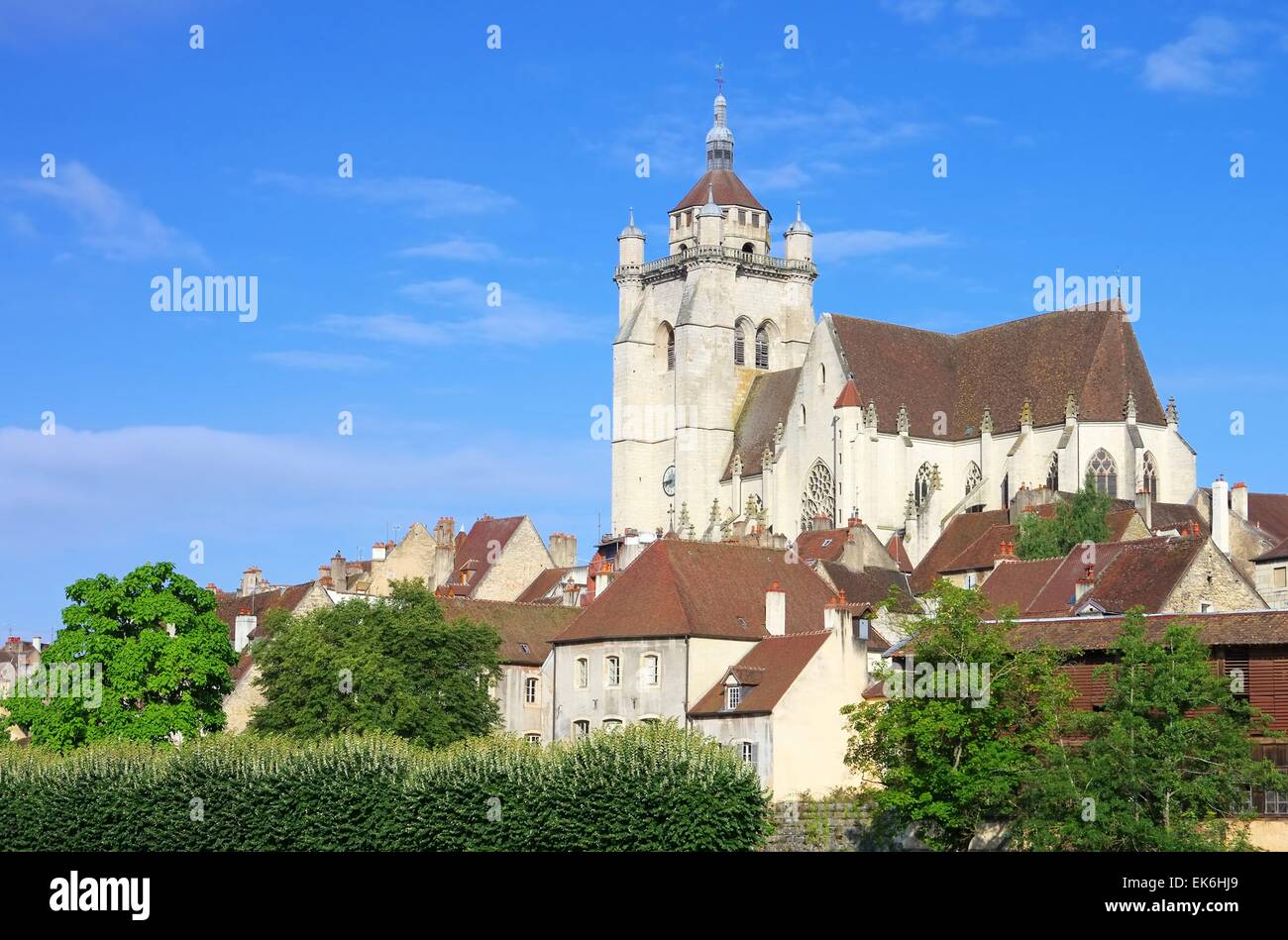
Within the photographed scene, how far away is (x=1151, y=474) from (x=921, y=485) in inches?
471

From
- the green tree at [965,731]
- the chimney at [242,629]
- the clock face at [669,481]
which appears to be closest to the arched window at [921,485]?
the clock face at [669,481]

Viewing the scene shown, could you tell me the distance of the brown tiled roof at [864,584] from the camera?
249 ft

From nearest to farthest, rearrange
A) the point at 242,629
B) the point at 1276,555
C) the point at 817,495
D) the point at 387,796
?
the point at 387,796 < the point at 242,629 < the point at 1276,555 < the point at 817,495

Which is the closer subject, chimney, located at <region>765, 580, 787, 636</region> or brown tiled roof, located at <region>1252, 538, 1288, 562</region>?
chimney, located at <region>765, 580, 787, 636</region>

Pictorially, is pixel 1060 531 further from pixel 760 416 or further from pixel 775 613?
pixel 760 416

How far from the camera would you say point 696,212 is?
450 ft

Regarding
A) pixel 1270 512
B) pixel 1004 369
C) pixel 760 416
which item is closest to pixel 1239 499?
pixel 1270 512

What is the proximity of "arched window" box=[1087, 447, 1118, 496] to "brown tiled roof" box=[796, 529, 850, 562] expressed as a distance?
2382 cm

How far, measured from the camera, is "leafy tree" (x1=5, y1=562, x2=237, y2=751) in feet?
222

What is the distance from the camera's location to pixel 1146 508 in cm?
9962

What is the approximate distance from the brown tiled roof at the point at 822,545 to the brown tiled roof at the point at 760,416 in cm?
3708

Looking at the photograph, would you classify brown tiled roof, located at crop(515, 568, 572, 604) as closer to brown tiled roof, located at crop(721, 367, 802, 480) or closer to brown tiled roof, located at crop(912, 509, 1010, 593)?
brown tiled roof, located at crop(912, 509, 1010, 593)

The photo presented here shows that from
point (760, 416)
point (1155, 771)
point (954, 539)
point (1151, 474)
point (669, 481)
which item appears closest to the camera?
point (1155, 771)

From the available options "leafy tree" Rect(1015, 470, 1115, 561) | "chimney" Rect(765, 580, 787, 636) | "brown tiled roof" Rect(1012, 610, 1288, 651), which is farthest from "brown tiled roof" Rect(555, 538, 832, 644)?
"leafy tree" Rect(1015, 470, 1115, 561)
